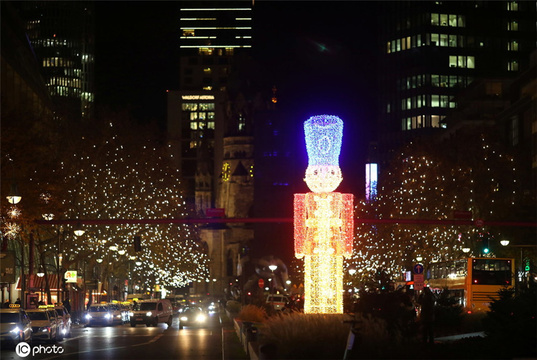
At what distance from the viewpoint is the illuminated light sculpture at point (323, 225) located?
34.1 metres

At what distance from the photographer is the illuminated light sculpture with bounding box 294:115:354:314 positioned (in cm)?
3409

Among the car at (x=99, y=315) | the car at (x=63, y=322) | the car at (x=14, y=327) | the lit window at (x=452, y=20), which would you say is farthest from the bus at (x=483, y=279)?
the lit window at (x=452, y=20)

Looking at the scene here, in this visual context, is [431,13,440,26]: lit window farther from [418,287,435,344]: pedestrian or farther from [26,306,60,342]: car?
[418,287,435,344]: pedestrian

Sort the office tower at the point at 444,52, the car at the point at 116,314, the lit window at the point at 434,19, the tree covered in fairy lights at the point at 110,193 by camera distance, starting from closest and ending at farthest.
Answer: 1. the car at the point at 116,314
2. the tree covered in fairy lights at the point at 110,193
3. the office tower at the point at 444,52
4. the lit window at the point at 434,19

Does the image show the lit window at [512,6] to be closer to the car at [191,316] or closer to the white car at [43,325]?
the car at [191,316]

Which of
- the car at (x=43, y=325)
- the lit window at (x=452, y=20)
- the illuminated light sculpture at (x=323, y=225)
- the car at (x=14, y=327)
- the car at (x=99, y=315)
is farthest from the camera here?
the lit window at (x=452, y=20)

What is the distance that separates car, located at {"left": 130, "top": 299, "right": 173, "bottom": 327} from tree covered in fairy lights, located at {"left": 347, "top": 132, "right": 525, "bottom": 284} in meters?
15.5

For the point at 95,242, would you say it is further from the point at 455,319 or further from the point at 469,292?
the point at 455,319

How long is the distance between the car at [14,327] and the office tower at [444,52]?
12314cm

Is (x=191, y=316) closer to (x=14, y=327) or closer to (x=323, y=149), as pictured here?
(x=323, y=149)

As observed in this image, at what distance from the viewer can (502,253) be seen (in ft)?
208

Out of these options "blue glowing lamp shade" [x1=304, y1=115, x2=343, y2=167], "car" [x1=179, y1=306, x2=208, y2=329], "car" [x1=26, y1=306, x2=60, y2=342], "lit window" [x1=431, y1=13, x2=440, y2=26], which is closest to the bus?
"blue glowing lamp shade" [x1=304, y1=115, x2=343, y2=167]

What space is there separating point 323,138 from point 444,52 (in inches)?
4801

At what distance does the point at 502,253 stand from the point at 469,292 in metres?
17.3
